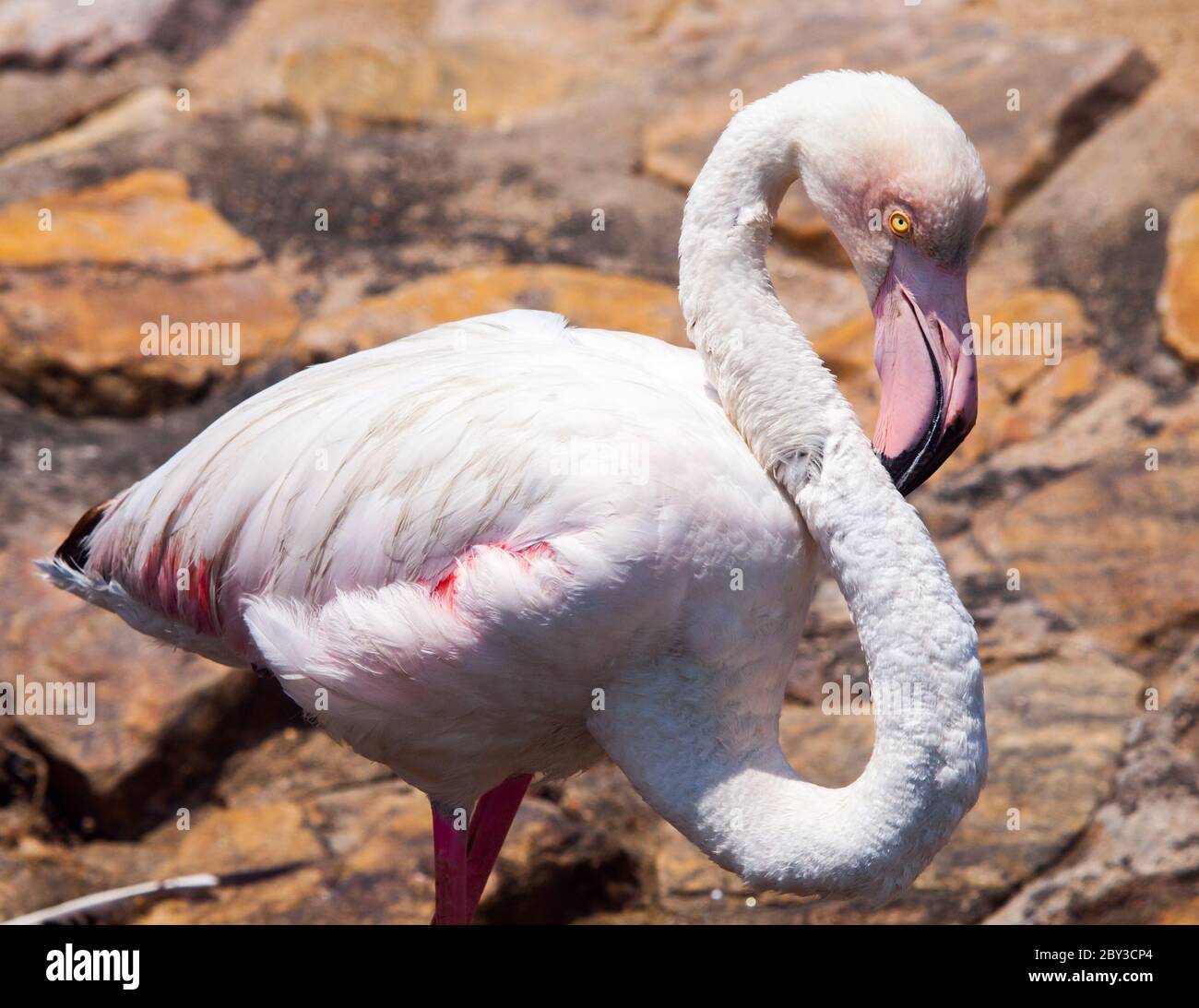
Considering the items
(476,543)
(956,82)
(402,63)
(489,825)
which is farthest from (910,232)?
(402,63)

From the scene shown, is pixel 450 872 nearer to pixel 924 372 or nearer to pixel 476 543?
pixel 476 543

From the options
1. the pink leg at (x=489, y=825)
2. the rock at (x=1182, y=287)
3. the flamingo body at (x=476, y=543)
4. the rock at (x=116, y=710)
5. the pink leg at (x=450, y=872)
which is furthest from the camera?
the rock at (x=1182, y=287)

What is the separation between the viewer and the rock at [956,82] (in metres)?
5.95

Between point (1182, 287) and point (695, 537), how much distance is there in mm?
3465

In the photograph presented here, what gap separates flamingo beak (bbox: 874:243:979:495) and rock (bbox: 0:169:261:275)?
3624 millimetres

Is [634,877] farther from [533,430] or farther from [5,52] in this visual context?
[5,52]

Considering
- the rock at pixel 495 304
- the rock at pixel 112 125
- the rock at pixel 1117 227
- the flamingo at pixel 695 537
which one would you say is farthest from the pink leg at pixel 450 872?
the rock at pixel 112 125

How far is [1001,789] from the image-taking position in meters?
4.18

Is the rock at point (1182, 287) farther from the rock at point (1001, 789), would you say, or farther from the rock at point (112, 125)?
the rock at point (112, 125)

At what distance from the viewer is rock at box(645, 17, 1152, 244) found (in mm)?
5949

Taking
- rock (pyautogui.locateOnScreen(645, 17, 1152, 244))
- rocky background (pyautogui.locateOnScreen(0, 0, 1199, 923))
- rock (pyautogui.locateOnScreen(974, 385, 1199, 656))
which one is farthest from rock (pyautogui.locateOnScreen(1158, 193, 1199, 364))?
A: rock (pyautogui.locateOnScreen(645, 17, 1152, 244))

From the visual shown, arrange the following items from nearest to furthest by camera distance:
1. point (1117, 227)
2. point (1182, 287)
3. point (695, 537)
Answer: point (695, 537) → point (1182, 287) → point (1117, 227)

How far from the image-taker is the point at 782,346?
9.32ft

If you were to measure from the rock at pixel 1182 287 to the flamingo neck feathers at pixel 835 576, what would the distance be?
2922mm
